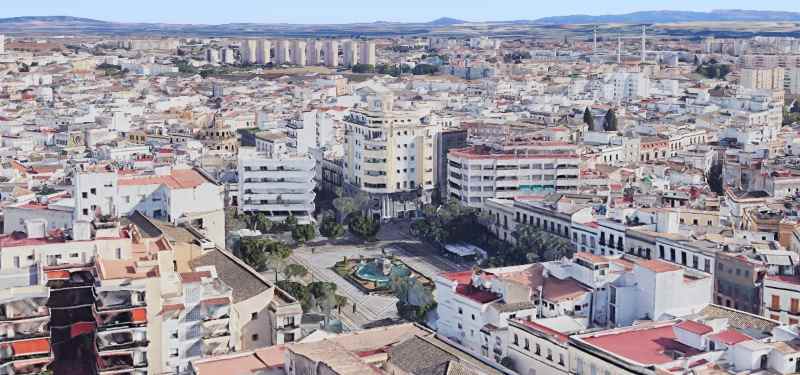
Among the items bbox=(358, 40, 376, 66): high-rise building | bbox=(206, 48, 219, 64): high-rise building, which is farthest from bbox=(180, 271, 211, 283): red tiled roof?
bbox=(206, 48, 219, 64): high-rise building

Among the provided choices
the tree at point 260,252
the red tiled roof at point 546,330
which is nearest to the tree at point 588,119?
the tree at point 260,252

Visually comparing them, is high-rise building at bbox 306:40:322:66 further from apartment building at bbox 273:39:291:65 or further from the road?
the road

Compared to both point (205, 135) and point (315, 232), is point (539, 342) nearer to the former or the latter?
point (315, 232)

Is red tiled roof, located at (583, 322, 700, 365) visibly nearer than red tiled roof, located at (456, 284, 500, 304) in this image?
Yes

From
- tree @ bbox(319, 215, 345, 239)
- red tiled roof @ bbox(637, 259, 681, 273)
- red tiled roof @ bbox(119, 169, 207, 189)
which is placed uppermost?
red tiled roof @ bbox(119, 169, 207, 189)

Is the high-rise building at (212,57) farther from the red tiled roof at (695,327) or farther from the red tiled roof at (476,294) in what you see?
the red tiled roof at (695,327)

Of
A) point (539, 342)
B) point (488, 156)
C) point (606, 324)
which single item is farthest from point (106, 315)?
point (488, 156)
